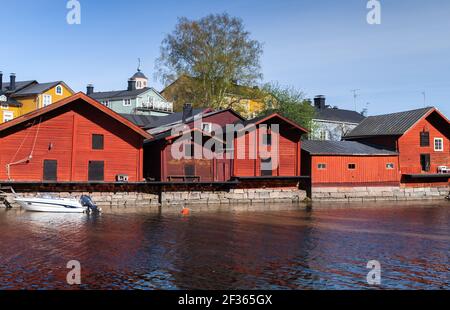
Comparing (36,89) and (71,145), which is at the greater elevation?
(36,89)

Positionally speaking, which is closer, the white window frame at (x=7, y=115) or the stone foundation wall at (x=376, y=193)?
the stone foundation wall at (x=376, y=193)

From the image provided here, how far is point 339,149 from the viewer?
4578cm

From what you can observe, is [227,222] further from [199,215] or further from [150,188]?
[150,188]

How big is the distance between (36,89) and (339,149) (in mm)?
41777

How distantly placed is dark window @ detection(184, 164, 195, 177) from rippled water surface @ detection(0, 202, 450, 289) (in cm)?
822

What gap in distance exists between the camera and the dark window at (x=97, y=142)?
3725 cm

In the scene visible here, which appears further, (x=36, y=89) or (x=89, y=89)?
(x=89, y=89)

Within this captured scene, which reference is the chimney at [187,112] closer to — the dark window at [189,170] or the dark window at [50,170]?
the dark window at [189,170]

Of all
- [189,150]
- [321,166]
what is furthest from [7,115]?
[321,166]

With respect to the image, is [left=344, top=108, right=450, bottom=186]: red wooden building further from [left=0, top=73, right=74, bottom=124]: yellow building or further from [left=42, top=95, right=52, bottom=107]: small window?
[left=0, top=73, right=74, bottom=124]: yellow building

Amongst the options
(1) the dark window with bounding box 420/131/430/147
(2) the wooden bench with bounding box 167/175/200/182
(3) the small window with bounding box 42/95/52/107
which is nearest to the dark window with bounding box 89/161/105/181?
(2) the wooden bench with bounding box 167/175/200/182

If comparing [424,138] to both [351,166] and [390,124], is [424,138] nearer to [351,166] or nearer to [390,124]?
[390,124]

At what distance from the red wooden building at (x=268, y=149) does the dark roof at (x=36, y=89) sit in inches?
1305

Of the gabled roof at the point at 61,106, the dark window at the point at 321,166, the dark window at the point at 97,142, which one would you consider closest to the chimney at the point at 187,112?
the gabled roof at the point at 61,106
